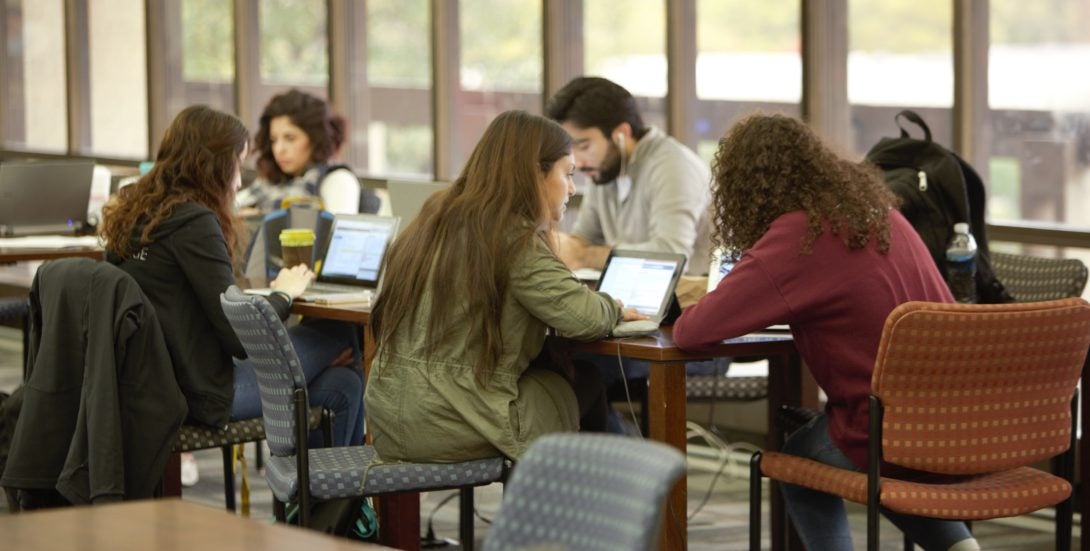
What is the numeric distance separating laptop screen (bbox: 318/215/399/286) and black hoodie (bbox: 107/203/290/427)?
0.63 metres

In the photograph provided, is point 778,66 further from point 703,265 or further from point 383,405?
point 383,405

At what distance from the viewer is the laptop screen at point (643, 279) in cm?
370

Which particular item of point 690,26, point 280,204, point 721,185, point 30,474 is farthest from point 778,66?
point 30,474

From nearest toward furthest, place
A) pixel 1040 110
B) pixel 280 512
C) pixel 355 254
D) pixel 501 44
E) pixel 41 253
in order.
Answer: pixel 280 512 → pixel 355 254 → pixel 1040 110 → pixel 41 253 → pixel 501 44

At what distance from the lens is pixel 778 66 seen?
586cm

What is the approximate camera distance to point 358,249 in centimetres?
460

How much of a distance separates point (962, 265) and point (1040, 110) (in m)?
1.33

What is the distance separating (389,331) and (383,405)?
0.53 ft

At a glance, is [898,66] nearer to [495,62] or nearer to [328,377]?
[495,62]

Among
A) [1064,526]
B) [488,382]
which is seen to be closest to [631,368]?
[488,382]

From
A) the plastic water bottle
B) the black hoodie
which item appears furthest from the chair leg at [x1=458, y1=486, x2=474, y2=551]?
the plastic water bottle

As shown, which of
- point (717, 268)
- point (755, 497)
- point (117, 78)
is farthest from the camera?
point (117, 78)

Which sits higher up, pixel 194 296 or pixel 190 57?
pixel 190 57

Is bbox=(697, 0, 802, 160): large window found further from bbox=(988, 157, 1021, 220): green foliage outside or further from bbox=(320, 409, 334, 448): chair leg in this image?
bbox=(320, 409, 334, 448): chair leg
